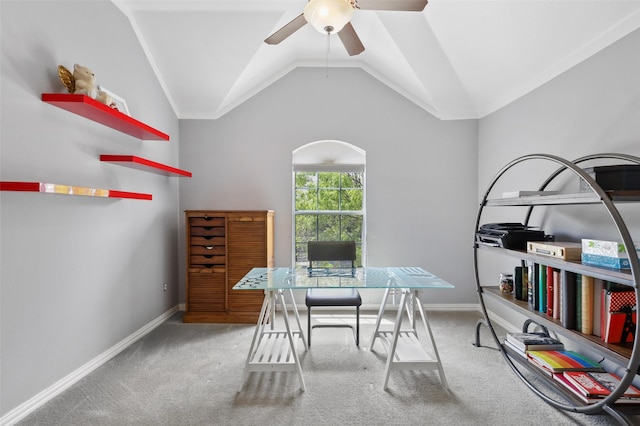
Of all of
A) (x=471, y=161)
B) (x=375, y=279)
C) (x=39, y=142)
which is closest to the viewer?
(x=39, y=142)

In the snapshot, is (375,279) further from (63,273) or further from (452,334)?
(63,273)

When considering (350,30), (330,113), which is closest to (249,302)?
(330,113)

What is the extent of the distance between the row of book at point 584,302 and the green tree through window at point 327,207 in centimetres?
219

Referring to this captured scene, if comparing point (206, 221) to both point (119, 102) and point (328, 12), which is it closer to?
point (119, 102)

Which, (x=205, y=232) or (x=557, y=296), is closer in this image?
(x=557, y=296)

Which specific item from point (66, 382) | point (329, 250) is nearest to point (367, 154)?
point (329, 250)

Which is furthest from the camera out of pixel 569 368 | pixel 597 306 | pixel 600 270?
pixel 569 368

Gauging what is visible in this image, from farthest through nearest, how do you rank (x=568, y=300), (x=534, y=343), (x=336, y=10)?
(x=534, y=343), (x=568, y=300), (x=336, y=10)

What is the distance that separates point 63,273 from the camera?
2303mm

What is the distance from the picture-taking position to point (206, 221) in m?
3.71

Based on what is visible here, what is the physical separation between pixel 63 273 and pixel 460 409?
2.86 metres

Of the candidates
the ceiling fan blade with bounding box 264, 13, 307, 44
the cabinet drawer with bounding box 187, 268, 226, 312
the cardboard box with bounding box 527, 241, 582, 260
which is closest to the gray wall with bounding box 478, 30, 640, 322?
the cardboard box with bounding box 527, 241, 582, 260

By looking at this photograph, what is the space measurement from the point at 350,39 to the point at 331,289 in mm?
2087

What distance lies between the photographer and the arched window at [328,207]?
4.27 meters
